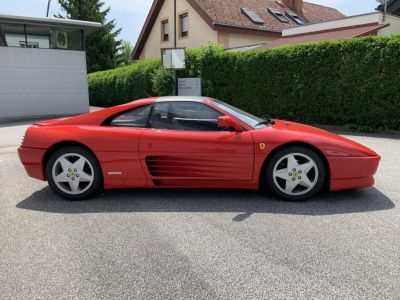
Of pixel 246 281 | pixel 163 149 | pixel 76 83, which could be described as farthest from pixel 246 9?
pixel 246 281

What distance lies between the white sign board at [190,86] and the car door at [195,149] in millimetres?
10521

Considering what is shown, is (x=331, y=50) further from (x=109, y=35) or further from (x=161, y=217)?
(x=109, y=35)

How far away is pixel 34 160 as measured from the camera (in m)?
4.81

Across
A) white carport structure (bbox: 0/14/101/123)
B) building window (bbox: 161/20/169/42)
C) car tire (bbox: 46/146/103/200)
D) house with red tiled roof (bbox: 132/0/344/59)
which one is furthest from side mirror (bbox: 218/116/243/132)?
building window (bbox: 161/20/169/42)

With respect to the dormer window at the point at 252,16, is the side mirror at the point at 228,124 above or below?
below

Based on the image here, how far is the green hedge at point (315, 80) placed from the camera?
10258 mm

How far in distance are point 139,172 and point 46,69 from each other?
611 inches

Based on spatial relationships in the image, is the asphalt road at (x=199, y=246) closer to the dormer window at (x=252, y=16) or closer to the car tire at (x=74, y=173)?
the car tire at (x=74, y=173)

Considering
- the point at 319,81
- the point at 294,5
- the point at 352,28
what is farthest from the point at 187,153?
the point at 294,5

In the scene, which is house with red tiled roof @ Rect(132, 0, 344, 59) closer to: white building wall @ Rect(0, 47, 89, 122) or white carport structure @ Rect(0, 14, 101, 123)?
white carport structure @ Rect(0, 14, 101, 123)

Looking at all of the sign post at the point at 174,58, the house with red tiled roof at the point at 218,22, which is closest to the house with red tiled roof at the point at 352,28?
the sign post at the point at 174,58

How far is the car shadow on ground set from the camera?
429cm

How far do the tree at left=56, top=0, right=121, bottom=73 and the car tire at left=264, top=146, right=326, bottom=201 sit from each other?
31.6 metres

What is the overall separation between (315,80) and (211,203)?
825 cm
